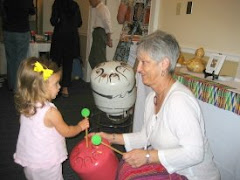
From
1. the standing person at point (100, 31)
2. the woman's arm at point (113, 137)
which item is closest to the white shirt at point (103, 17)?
the standing person at point (100, 31)

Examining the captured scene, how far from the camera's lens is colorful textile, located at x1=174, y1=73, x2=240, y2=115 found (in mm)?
1198

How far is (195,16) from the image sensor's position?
203 cm

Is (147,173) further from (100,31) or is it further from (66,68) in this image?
(100,31)

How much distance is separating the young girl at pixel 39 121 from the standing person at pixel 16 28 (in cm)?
209

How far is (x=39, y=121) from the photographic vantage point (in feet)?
3.85

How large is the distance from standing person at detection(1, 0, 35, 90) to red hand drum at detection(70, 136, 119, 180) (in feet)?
7.81

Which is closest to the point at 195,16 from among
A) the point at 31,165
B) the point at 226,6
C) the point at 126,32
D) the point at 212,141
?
the point at 226,6

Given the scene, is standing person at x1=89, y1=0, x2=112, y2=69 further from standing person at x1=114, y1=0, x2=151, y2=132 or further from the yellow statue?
the yellow statue

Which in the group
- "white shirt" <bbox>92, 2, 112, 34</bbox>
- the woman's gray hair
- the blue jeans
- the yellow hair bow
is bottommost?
the blue jeans

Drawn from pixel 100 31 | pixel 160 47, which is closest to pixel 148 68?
pixel 160 47

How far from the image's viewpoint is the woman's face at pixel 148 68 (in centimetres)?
107

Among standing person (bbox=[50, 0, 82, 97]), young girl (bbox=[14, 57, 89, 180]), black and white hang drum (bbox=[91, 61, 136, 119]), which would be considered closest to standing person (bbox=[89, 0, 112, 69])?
standing person (bbox=[50, 0, 82, 97])

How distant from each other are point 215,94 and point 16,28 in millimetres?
2553

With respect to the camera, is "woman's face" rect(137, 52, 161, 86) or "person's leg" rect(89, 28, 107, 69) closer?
"woman's face" rect(137, 52, 161, 86)
